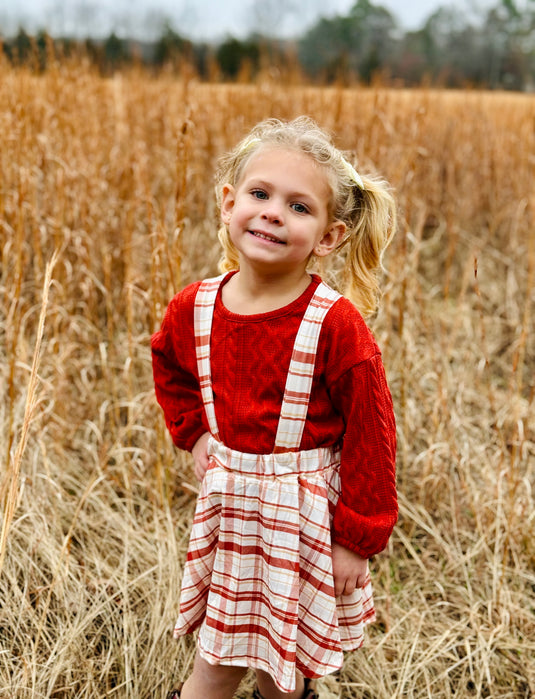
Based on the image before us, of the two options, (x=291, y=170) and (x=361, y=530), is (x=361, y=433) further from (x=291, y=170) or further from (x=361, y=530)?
(x=291, y=170)

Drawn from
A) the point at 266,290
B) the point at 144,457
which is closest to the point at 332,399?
the point at 266,290

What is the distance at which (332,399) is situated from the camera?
1.00 m

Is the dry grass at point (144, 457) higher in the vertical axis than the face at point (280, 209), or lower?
lower

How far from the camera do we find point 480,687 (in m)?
1.37

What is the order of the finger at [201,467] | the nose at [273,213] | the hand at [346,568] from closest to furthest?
the nose at [273,213] < the hand at [346,568] < the finger at [201,467]

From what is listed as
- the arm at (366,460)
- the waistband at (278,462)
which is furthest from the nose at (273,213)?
the waistband at (278,462)

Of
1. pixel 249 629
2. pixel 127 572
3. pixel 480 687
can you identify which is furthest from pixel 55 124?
pixel 480 687

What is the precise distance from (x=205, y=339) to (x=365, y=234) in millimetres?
323

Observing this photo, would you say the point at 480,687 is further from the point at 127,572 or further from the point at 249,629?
the point at 127,572

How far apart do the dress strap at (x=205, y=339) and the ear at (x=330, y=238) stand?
18cm

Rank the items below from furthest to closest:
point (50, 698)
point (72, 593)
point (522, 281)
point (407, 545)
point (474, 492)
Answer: point (522, 281) < point (474, 492) < point (407, 545) < point (72, 593) < point (50, 698)

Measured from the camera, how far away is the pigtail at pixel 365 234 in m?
1.06

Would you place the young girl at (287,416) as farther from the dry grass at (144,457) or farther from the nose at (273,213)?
the dry grass at (144,457)

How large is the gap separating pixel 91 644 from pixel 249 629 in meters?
0.47
